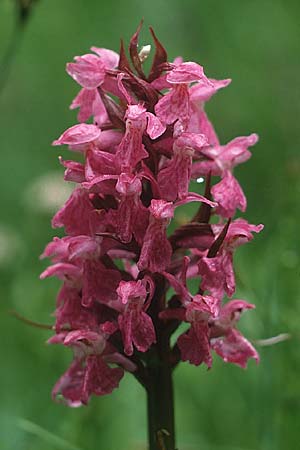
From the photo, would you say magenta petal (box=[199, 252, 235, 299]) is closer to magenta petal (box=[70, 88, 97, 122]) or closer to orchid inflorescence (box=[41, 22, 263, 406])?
orchid inflorescence (box=[41, 22, 263, 406])

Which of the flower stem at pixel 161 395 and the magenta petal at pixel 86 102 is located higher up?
the magenta petal at pixel 86 102

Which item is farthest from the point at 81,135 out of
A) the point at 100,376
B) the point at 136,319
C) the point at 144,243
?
the point at 100,376

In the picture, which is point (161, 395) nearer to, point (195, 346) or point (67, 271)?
point (195, 346)

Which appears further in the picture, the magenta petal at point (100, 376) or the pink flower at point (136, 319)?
the magenta petal at point (100, 376)

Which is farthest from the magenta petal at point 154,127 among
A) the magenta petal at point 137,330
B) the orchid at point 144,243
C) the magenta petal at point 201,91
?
the magenta petal at point 137,330

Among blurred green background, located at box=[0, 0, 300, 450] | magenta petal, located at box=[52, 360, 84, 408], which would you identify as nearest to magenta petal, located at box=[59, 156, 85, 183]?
magenta petal, located at box=[52, 360, 84, 408]

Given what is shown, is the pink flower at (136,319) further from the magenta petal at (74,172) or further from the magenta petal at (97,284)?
the magenta petal at (74,172)
